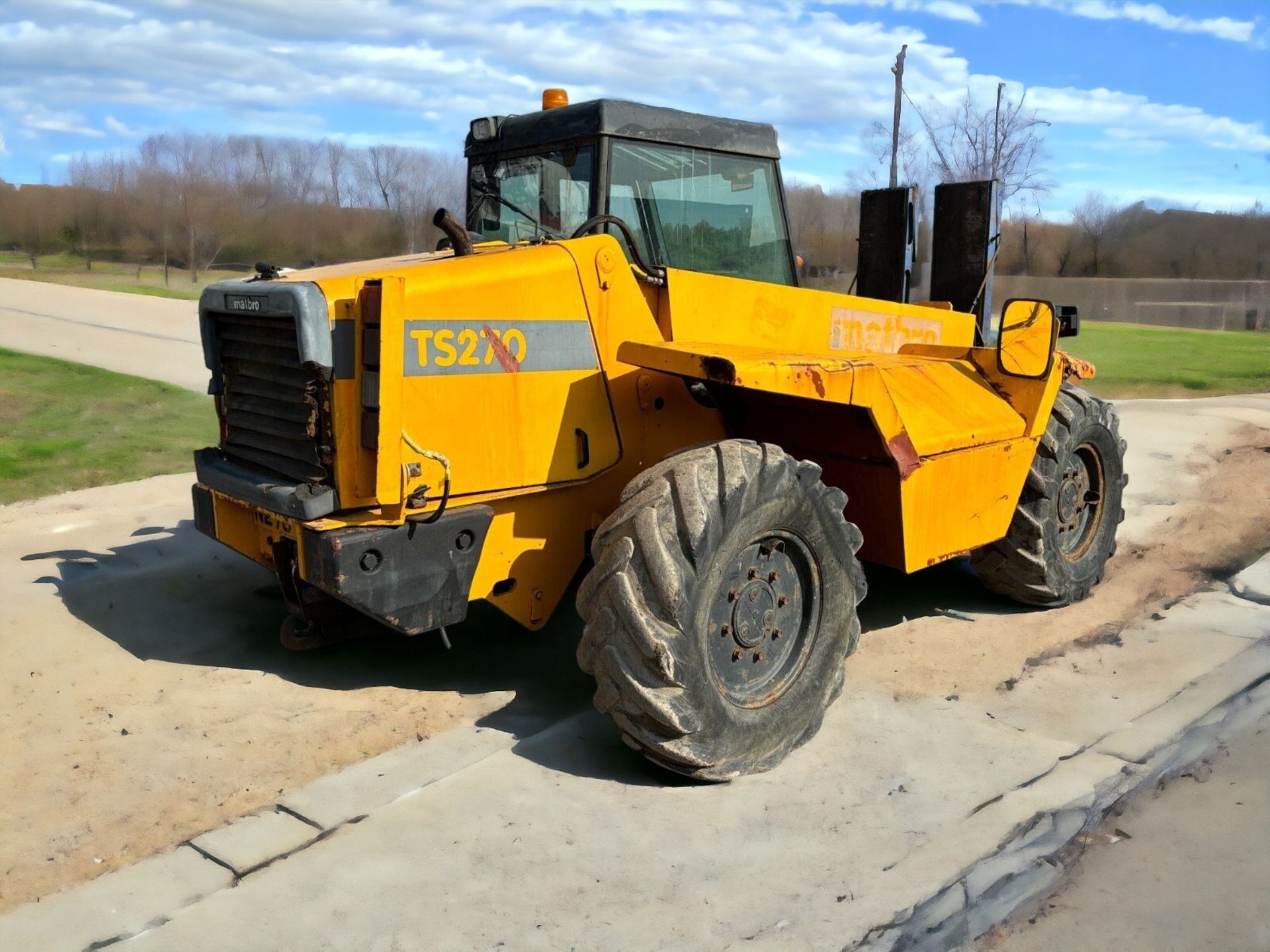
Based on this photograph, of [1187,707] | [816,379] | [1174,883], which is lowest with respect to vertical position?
[1174,883]

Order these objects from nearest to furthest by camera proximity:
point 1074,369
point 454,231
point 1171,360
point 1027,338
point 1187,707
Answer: point 454,231, point 1187,707, point 1027,338, point 1074,369, point 1171,360

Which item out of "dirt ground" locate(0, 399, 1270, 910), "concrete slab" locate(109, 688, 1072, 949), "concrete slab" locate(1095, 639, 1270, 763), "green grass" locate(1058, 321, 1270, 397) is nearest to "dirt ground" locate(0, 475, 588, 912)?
"dirt ground" locate(0, 399, 1270, 910)

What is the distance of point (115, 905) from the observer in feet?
10.6

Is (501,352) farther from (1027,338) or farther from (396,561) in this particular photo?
(1027,338)

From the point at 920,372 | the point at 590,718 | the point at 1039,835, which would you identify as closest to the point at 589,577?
the point at 590,718

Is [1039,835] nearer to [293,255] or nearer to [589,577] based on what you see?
[589,577]

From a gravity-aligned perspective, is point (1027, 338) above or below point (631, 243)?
below

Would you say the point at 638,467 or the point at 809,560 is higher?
the point at 638,467

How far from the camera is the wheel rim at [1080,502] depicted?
6195 millimetres

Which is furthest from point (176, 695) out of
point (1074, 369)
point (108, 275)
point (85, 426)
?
point (108, 275)

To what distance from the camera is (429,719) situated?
4523 millimetres

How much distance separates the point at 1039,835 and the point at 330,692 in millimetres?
2800

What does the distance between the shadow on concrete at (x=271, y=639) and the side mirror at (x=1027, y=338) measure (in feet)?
8.39

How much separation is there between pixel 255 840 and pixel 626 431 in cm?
208
